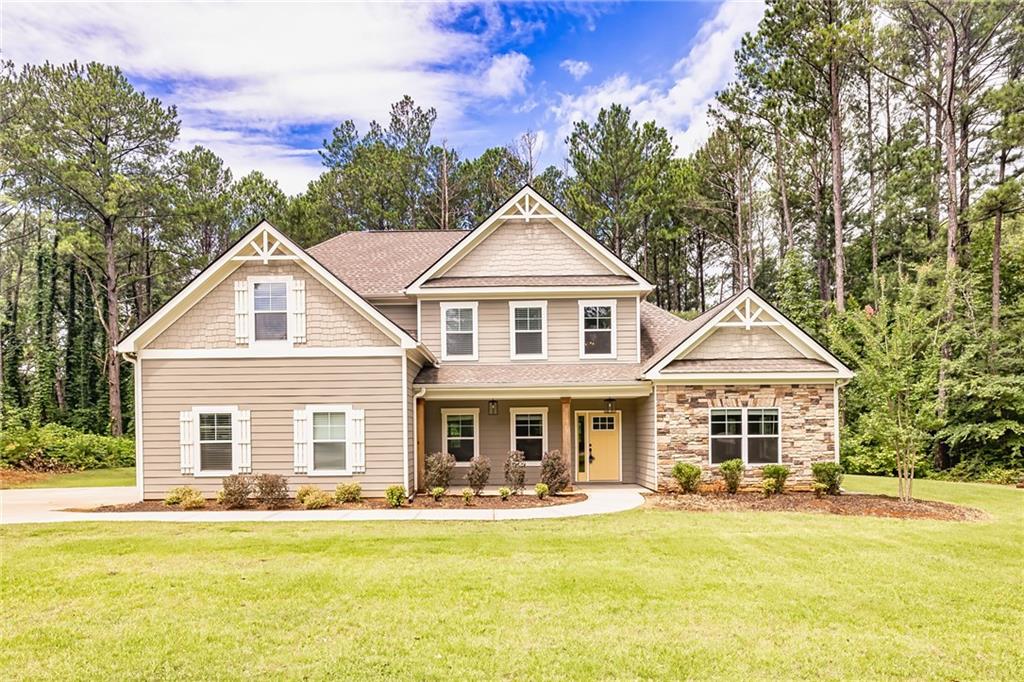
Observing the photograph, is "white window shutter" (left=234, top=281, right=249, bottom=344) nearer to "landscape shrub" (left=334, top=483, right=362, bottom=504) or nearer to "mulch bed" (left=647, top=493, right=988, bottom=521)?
"landscape shrub" (left=334, top=483, right=362, bottom=504)

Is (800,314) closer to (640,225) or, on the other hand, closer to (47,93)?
(640,225)

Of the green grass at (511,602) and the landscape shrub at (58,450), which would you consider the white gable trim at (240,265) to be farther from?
the landscape shrub at (58,450)

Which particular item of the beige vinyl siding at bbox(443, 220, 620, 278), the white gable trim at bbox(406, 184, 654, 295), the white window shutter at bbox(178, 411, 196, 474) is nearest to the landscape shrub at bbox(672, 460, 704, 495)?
the white gable trim at bbox(406, 184, 654, 295)

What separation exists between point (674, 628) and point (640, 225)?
30259mm

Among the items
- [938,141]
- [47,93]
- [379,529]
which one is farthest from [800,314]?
[47,93]

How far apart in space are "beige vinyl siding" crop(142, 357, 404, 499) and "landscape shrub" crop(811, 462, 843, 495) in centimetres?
966

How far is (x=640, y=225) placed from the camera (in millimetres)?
34031

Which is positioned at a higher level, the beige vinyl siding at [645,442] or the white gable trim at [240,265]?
the white gable trim at [240,265]

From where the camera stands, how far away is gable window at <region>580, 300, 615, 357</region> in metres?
16.3

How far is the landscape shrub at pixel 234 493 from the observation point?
1262 centimetres

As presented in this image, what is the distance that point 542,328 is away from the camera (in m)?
16.2

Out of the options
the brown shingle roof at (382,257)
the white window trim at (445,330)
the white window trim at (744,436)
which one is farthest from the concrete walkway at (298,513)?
the brown shingle roof at (382,257)

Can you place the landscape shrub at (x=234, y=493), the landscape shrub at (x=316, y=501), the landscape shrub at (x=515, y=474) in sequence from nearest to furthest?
the landscape shrub at (x=316, y=501) < the landscape shrub at (x=234, y=493) < the landscape shrub at (x=515, y=474)

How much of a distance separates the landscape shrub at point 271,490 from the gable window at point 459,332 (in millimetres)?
5365
